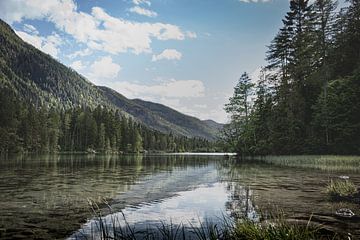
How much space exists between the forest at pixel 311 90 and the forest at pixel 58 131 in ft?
224

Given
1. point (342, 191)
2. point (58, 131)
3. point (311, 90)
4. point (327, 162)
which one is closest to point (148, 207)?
point (342, 191)

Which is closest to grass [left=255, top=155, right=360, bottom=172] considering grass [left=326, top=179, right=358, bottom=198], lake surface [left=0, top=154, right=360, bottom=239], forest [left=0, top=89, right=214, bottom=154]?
lake surface [left=0, top=154, right=360, bottom=239]

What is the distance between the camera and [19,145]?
9950 cm

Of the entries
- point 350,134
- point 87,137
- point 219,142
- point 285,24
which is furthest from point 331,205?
point 87,137

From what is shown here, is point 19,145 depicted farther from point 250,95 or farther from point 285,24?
point 285,24

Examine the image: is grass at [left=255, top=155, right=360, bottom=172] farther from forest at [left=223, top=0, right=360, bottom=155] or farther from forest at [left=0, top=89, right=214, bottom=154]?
forest at [left=0, top=89, right=214, bottom=154]

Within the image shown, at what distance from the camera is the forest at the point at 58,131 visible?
9774 centimetres

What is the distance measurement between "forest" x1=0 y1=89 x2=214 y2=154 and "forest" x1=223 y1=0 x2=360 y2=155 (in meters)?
68.3

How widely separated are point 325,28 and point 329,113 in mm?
16930

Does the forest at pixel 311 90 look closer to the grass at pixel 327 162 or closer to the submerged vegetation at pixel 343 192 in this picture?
the grass at pixel 327 162

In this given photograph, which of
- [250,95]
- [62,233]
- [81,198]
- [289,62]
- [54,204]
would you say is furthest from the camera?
[250,95]

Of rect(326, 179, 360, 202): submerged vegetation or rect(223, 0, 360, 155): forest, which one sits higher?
rect(223, 0, 360, 155): forest

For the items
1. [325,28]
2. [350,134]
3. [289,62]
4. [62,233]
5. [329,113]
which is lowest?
[62,233]

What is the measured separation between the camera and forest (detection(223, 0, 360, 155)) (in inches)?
1847
